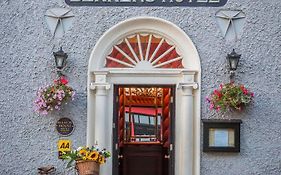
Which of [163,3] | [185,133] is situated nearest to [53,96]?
[185,133]

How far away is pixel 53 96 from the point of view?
9266 millimetres

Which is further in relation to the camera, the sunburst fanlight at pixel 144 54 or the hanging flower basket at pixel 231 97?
the sunburst fanlight at pixel 144 54

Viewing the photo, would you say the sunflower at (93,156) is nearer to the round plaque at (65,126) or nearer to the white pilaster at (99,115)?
the white pilaster at (99,115)

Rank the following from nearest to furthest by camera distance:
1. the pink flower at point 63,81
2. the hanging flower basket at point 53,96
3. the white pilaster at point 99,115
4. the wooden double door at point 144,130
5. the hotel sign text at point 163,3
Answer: the hanging flower basket at point 53,96
the pink flower at point 63,81
the white pilaster at point 99,115
the hotel sign text at point 163,3
the wooden double door at point 144,130

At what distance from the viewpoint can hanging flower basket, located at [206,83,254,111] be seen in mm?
9305

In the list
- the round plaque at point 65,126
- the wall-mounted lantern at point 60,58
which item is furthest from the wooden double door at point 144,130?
the wall-mounted lantern at point 60,58

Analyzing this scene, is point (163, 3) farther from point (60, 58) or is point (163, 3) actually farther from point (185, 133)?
point (185, 133)

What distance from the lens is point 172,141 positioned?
991 centimetres

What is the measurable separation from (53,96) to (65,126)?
0.71 meters

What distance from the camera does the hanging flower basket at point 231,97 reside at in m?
9.30

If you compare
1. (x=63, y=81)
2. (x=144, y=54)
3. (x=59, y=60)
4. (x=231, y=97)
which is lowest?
(x=231, y=97)

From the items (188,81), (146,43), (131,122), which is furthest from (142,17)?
(131,122)

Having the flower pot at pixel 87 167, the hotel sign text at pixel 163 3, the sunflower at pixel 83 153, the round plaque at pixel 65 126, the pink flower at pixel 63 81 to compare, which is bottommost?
the flower pot at pixel 87 167

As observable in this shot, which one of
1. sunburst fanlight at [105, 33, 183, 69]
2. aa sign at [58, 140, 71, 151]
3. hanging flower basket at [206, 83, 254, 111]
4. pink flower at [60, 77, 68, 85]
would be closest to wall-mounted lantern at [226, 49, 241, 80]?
hanging flower basket at [206, 83, 254, 111]
